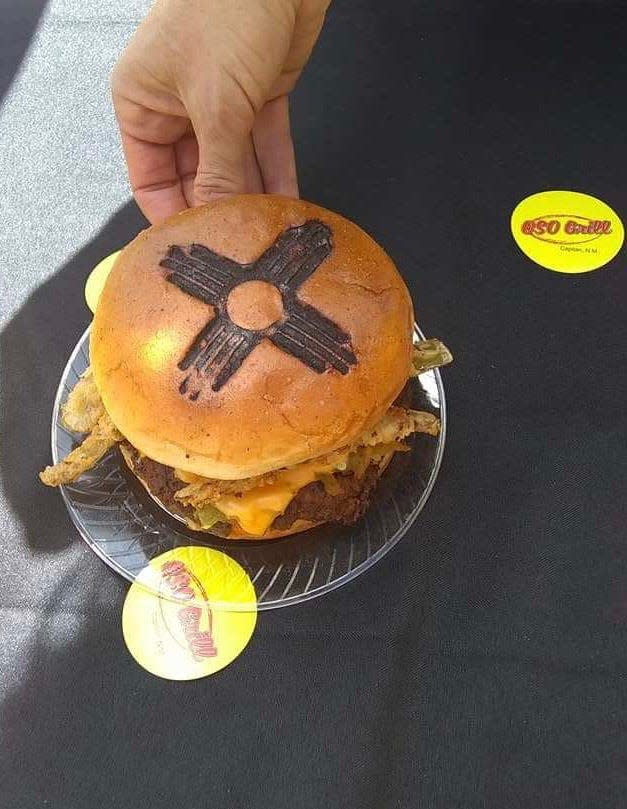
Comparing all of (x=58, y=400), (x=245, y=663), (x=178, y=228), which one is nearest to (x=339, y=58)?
(x=178, y=228)

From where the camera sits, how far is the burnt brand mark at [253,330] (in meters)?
1.07

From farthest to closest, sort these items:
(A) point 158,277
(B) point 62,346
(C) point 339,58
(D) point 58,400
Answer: (C) point 339,58 → (B) point 62,346 → (D) point 58,400 → (A) point 158,277

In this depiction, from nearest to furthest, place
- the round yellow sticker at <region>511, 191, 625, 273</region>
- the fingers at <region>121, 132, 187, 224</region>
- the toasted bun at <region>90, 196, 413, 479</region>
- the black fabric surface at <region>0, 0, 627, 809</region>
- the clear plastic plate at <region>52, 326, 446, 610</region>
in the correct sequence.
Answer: the toasted bun at <region>90, 196, 413, 479</region>
the black fabric surface at <region>0, 0, 627, 809</region>
the clear plastic plate at <region>52, 326, 446, 610</region>
the fingers at <region>121, 132, 187, 224</region>
the round yellow sticker at <region>511, 191, 625, 273</region>

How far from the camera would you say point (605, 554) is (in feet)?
4.31

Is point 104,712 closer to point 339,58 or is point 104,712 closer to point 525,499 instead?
point 525,499

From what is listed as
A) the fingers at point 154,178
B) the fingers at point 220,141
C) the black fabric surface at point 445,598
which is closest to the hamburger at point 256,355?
the fingers at point 220,141

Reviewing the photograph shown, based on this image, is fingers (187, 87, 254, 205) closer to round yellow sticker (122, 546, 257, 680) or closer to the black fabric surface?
the black fabric surface

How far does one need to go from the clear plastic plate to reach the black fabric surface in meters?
0.05

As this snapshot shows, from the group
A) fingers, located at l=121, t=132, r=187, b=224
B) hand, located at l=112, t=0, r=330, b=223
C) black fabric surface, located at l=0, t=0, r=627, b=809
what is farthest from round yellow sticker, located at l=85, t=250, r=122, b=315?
hand, located at l=112, t=0, r=330, b=223

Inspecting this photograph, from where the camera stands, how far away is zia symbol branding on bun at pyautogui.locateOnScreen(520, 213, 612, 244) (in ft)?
5.45

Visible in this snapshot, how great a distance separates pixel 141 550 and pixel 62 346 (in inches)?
21.2

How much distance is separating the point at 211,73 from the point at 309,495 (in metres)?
0.72

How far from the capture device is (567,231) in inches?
66.3

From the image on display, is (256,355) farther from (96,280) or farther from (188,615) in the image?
(96,280)
